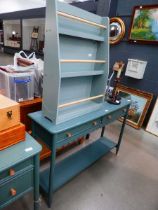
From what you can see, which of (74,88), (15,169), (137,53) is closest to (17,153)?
(15,169)

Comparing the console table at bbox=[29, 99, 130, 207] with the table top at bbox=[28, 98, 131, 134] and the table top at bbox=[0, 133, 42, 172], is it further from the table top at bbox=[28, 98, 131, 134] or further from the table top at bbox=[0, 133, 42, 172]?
the table top at bbox=[0, 133, 42, 172]

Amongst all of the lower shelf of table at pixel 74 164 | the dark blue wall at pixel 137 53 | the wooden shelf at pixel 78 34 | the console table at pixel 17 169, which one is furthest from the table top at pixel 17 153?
the dark blue wall at pixel 137 53

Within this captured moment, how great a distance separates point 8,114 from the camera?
3.23ft

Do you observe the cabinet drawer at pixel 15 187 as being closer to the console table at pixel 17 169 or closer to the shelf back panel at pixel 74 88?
the console table at pixel 17 169

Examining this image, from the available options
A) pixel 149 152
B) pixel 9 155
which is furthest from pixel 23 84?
pixel 149 152

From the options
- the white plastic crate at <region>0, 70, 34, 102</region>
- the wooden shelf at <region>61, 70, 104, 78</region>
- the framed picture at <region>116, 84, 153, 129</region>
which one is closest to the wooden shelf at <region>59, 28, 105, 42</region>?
the wooden shelf at <region>61, 70, 104, 78</region>

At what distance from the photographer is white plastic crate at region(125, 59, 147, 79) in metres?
2.97

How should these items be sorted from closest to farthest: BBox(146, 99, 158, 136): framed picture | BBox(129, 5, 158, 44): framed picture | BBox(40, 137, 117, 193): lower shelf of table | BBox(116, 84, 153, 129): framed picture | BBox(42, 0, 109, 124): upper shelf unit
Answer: BBox(42, 0, 109, 124): upper shelf unit
BBox(40, 137, 117, 193): lower shelf of table
BBox(129, 5, 158, 44): framed picture
BBox(146, 99, 158, 136): framed picture
BBox(116, 84, 153, 129): framed picture

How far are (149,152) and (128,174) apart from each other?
687mm

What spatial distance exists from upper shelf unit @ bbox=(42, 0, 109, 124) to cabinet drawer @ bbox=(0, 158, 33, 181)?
39 centimetres

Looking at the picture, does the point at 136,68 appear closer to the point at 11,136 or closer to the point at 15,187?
the point at 11,136

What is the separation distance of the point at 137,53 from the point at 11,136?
2948 mm

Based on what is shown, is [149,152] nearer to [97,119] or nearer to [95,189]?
[95,189]

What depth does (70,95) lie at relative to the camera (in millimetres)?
1589
